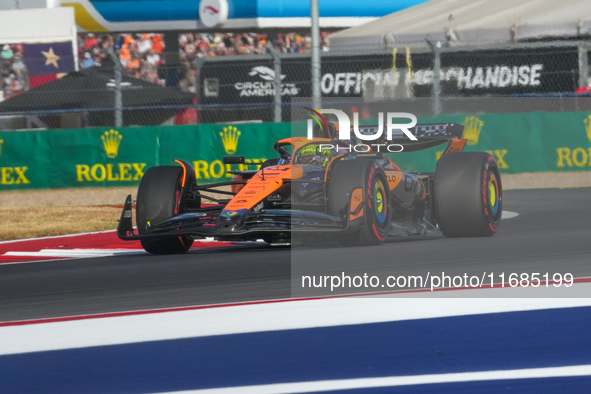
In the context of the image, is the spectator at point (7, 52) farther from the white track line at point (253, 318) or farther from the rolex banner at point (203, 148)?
the white track line at point (253, 318)

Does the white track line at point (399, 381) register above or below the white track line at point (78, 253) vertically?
above

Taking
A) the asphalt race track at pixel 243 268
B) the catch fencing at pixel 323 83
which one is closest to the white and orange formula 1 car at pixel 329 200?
the asphalt race track at pixel 243 268

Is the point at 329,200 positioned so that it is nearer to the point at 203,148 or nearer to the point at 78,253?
the point at 78,253

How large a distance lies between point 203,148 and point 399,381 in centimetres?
1102

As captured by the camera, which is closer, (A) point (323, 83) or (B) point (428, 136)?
(B) point (428, 136)

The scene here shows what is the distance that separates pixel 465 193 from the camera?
7855 millimetres

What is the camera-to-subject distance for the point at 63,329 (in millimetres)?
5160

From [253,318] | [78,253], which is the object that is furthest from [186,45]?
[253,318]

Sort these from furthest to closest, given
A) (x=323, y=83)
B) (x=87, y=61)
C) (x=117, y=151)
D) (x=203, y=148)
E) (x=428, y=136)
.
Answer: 1. (x=87, y=61)
2. (x=323, y=83)
3. (x=117, y=151)
4. (x=203, y=148)
5. (x=428, y=136)

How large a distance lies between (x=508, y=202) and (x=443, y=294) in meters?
6.74

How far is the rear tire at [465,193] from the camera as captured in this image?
781 centimetres

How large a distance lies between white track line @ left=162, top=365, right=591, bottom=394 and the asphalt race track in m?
1.86

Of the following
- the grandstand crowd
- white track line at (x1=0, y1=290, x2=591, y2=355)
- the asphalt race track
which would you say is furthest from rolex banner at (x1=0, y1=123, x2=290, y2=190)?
the grandstand crowd

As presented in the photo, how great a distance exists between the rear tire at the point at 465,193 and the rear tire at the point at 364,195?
51 cm
